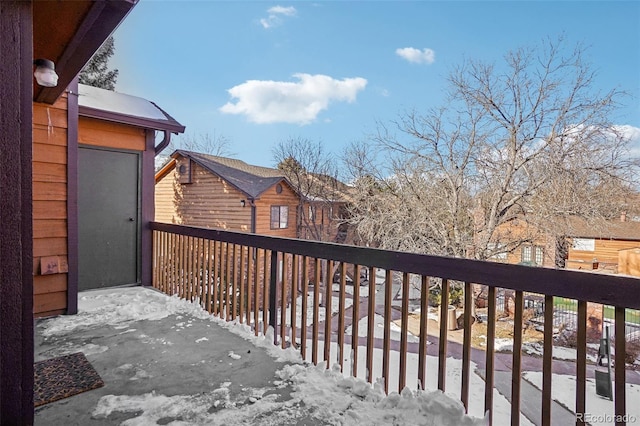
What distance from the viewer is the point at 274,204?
42.9ft

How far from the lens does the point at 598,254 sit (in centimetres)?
1518

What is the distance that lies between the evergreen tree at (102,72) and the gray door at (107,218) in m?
13.3

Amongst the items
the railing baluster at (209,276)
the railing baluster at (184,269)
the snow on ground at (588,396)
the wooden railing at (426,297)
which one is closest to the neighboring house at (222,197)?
the railing baluster at (184,269)

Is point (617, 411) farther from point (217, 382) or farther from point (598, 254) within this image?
point (598, 254)

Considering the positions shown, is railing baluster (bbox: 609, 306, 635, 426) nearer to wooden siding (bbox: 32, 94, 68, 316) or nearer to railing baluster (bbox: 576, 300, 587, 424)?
railing baluster (bbox: 576, 300, 587, 424)

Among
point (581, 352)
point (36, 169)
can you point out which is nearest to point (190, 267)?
point (36, 169)

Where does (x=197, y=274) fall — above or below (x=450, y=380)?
above

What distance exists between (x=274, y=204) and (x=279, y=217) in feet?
2.20

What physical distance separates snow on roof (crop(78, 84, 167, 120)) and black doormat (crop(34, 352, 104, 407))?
2832mm

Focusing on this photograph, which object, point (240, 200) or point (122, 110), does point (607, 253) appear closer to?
point (240, 200)

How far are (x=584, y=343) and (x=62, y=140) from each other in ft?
13.3

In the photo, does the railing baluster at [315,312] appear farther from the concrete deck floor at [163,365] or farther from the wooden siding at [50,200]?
the wooden siding at [50,200]

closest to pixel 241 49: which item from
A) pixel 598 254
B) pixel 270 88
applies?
pixel 270 88

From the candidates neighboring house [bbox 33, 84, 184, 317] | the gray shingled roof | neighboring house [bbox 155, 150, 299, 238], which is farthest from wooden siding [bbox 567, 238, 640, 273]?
neighboring house [bbox 33, 84, 184, 317]
